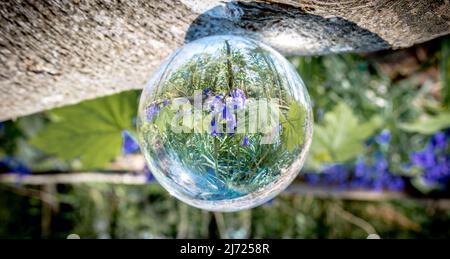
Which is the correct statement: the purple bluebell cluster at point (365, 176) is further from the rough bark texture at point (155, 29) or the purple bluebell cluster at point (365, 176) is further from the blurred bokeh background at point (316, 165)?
the rough bark texture at point (155, 29)

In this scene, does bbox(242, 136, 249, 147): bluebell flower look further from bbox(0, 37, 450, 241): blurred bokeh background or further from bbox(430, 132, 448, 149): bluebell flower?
bbox(430, 132, 448, 149): bluebell flower

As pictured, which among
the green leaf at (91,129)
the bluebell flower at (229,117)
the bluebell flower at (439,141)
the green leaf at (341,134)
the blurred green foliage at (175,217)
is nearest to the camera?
the bluebell flower at (229,117)

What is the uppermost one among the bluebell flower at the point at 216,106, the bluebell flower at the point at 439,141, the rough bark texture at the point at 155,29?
the rough bark texture at the point at 155,29

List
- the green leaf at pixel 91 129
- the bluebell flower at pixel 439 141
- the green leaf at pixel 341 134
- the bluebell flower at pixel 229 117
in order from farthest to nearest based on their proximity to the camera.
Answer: the bluebell flower at pixel 439 141 → the green leaf at pixel 341 134 → the green leaf at pixel 91 129 → the bluebell flower at pixel 229 117

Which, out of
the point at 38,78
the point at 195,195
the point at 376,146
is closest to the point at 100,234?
the point at 376,146

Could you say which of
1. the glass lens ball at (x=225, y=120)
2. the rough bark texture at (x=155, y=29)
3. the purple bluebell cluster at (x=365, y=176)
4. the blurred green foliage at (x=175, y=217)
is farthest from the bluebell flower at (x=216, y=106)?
the blurred green foliage at (x=175, y=217)

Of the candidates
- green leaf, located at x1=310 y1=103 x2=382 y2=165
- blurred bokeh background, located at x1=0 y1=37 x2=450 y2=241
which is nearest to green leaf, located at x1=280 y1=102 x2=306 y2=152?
blurred bokeh background, located at x1=0 y1=37 x2=450 y2=241

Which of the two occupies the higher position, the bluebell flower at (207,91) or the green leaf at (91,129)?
the bluebell flower at (207,91)
